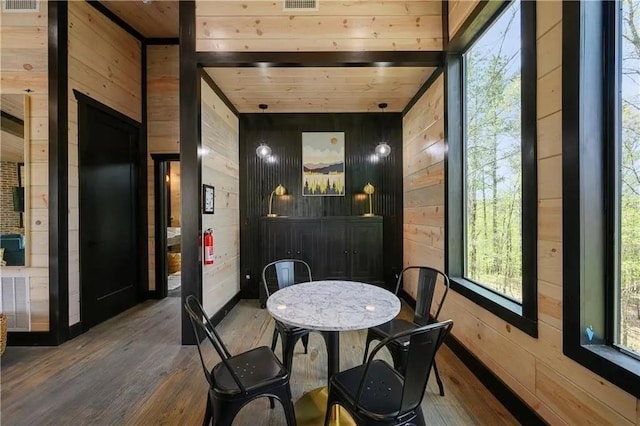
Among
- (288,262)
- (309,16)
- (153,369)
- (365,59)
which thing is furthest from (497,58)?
(153,369)

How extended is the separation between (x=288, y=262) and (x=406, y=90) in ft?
8.59

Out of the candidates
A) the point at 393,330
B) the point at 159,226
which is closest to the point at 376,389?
the point at 393,330

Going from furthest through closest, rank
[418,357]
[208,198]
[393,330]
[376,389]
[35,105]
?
[208,198] → [35,105] → [393,330] → [376,389] → [418,357]

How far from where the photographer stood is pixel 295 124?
4582 millimetres

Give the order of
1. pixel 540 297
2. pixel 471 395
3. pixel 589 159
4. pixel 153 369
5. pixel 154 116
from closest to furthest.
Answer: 1. pixel 589 159
2. pixel 540 297
3. pixel 471 395
4. pixel 153 369
5. pixel 154 116

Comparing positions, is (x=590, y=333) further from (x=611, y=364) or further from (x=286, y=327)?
(x=286, y=327)

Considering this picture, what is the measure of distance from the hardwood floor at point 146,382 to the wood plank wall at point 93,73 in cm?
64

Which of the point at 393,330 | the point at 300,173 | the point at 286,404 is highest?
the point at 300,173

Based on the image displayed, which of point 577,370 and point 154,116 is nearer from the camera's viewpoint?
point 577,370

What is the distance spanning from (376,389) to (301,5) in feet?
10.7

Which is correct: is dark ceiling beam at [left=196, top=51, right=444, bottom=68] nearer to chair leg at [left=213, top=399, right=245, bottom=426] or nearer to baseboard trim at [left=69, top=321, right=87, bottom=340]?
chair leg at [left=213, top=399, right=245, bottom=426]

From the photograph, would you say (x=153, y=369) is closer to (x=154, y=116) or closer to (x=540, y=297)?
(x=540, y=297)

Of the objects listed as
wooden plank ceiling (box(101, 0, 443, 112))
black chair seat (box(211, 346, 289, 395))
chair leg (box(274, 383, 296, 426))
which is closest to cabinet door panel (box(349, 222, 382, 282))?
wooden plank ceiling (box(101, 0, 443, 112))

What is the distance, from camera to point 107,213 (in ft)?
12.3
